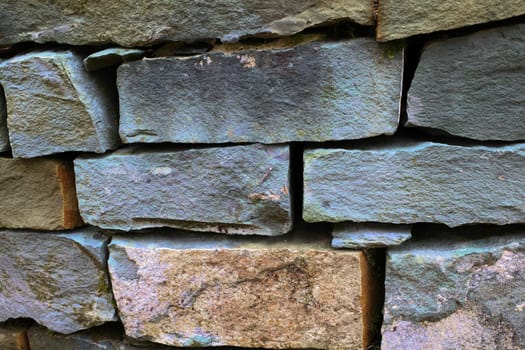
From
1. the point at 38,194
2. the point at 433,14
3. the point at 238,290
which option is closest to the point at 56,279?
the point at 38,194

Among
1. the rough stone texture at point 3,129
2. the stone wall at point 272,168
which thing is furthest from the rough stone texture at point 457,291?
the rough stone texture at point 3,129

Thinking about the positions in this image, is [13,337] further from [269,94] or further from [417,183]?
[417,183]

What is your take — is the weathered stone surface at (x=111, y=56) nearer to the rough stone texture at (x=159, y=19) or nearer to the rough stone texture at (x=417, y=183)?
the rough stone texture at (x=159, y=19)

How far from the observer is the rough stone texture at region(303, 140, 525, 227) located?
110 centimetres

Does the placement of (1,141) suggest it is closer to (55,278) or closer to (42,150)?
(42,150)

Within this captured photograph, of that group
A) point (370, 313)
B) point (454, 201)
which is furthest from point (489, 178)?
point (370, 313)

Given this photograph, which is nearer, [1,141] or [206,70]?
[206,70]

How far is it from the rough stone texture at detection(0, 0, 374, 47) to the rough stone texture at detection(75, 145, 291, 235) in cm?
30

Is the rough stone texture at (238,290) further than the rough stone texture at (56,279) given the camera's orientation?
No

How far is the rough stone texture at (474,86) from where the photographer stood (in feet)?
3.35

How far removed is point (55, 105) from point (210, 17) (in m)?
0.49

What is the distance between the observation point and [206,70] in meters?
1.12

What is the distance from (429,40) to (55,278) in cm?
127

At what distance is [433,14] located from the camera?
3.29 feet
